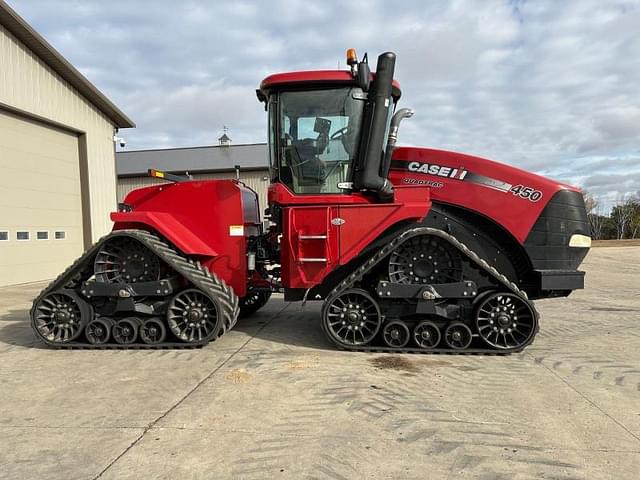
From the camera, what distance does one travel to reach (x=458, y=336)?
4977mm

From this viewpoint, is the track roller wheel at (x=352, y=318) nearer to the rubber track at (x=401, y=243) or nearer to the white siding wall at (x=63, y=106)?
the rubber track at (x=401, y=243)

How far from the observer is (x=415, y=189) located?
201 inches

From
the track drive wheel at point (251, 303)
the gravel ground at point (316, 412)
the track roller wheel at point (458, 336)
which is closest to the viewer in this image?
the gravel ground at point (316, 412)

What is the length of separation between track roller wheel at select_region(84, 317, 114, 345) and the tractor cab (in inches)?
99.4

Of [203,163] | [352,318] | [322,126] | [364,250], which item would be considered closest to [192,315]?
[352,318]

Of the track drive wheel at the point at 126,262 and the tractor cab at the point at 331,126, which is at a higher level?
the tractor cab at the point at 331,126

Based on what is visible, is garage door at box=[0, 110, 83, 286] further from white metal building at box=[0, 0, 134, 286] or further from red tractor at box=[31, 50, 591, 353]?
red tractor at box=[31, 50, 591, 353]

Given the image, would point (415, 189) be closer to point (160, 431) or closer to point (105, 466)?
point (160, 431)

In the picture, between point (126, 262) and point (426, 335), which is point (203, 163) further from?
point (426, 335)

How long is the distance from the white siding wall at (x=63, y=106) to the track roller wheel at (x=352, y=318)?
10299 mm

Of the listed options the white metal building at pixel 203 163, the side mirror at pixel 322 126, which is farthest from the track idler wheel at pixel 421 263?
the white metal building at pixel 203 163

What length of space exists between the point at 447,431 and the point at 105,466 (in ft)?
7.26

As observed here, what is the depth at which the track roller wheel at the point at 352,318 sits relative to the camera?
16.6 ft

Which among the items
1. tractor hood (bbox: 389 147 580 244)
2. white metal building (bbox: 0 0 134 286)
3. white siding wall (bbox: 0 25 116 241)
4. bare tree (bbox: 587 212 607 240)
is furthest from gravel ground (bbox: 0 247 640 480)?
bare tree (bbox: 587 212 607 240)
